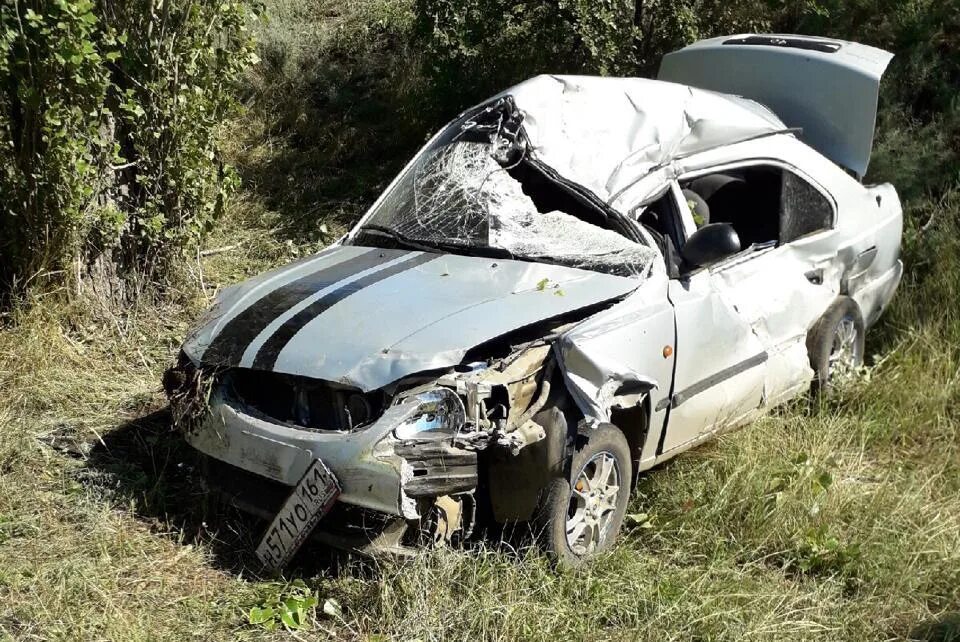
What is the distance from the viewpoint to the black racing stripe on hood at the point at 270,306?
4.14 meters

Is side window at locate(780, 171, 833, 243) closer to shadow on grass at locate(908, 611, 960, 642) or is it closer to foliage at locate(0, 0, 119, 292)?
shadow on grass at locate(908, 611, 960, 642)

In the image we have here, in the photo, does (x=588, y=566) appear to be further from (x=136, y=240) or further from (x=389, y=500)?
(x=136, y=240)

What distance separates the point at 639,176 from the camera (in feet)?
Answer: 15.8

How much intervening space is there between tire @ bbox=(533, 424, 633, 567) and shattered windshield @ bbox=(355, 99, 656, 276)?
29.7 inches

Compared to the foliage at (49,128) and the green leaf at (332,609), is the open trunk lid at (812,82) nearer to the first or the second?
the foliage at (49,128)

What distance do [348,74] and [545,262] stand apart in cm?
660

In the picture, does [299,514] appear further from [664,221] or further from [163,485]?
[664,221]

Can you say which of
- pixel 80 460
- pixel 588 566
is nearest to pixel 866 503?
pixel 588 566

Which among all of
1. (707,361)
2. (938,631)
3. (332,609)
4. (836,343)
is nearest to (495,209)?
(707,361)

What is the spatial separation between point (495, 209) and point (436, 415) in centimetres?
130

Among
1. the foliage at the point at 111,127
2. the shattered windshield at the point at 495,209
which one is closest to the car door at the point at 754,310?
the shattered windshield at the point at 495,209

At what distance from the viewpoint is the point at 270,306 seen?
4340mm

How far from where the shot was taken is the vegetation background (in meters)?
3.89

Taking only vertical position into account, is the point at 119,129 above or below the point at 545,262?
above
